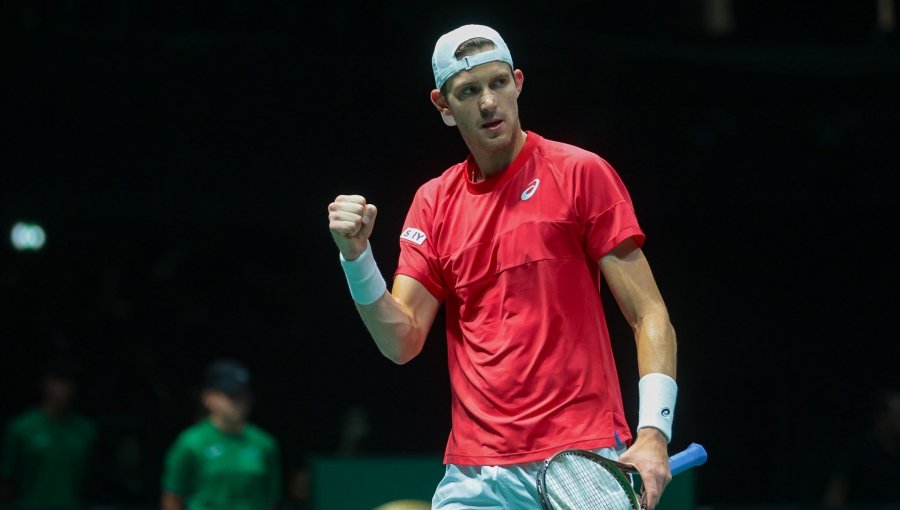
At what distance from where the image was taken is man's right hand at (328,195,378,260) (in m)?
3.36

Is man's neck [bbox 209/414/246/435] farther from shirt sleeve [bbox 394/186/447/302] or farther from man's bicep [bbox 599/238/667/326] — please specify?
man's bicep [bbox 599/238/667/326]

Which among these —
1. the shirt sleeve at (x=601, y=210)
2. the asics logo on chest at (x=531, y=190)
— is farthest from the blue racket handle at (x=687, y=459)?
the asics logo on chest at (x=531, y=190)

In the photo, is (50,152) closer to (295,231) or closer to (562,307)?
(295,231)

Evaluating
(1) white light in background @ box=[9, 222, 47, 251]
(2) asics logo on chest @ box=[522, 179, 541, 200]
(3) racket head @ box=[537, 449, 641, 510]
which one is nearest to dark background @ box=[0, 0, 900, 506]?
(1) white light in background @ box=[9, 222, 47, 251]

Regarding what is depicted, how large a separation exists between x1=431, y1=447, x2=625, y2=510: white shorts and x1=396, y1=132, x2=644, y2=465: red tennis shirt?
26 millimetres

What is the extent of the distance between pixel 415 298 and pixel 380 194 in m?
5.41

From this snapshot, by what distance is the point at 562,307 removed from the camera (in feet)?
11.0

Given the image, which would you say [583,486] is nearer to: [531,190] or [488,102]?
[531,190]

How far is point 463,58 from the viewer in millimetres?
3541

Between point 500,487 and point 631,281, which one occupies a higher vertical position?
point 631,281

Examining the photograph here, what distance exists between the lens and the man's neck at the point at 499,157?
11.8 feet

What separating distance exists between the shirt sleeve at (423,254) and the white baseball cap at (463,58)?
10.2 inches

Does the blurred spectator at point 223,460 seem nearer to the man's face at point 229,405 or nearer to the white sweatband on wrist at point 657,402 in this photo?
the man's face at point 229,405

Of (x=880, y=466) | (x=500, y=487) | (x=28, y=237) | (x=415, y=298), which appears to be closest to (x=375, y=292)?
(x=415, y=298)
